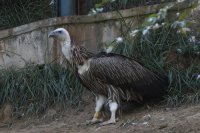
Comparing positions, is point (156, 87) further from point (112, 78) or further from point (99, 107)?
point (99, 107)

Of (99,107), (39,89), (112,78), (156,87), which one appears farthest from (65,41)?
(39,89)

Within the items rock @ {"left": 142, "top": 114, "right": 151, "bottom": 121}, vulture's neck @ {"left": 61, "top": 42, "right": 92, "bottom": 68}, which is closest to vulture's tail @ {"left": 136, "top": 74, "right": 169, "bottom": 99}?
rock @ {"left": 142, "top": 114, "right": 151, "bottom": 121}

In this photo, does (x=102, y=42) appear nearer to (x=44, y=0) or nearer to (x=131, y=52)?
(x=131, y=52)

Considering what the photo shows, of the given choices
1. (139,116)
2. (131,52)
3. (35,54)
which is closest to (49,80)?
(35,54)

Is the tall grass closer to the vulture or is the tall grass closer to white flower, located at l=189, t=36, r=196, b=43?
white flower, located at l=189, t=36, r=196, b=43

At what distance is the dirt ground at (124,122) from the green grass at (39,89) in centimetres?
17

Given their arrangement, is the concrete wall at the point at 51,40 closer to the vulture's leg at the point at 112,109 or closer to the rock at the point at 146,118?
the vulture's leg at the point at 112,109

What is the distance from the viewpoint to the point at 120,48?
8891mm

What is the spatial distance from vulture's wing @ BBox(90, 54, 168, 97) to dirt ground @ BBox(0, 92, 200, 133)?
13.0 inches

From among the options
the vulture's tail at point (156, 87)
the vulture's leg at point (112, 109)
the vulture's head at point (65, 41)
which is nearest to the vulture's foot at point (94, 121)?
the vulture's leg at point (112, 109)

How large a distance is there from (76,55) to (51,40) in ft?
6.73

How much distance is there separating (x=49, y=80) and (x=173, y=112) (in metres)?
2.44

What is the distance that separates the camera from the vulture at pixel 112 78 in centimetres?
763

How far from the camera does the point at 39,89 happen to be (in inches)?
364
